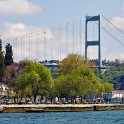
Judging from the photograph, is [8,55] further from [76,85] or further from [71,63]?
[76,85]

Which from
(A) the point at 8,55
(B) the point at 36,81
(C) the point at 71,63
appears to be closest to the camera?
(B) the point at 36,81

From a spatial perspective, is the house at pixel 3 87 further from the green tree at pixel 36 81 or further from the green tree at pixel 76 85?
the green tree at pixel 36 81

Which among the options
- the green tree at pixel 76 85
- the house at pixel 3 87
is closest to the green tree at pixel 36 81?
the green tree at pixel 76 85

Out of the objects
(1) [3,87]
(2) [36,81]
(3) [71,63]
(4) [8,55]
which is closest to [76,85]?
(2) [36,81]

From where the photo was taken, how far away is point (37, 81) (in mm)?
124312

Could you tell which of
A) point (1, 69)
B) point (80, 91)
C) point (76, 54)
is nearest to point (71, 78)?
point (80, 91)

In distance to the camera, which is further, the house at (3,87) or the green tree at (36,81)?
the house at (3,87)

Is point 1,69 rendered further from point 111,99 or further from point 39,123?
point 39,123

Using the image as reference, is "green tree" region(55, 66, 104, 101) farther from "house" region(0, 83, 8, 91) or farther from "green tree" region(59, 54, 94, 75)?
"house" region(0, 83, 8, 91)

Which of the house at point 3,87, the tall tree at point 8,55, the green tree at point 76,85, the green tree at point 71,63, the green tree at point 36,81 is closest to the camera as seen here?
the green tree at point 36,81

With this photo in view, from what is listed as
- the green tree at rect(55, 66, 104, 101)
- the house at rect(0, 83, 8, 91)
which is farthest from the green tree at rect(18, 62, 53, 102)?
the house at rect(0, 83, 8, 91)

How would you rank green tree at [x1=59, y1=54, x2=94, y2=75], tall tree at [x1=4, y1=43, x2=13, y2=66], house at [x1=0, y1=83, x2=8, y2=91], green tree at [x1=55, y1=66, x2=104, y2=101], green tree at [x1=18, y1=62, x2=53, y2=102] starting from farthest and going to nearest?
house at [x1=0, y1=83, x2=8, y2=91] → green tree at [x1=59, y1=54, x2=94, y2=75] → tall tree at [x1=4, y1=43, x2=13, y2=66] → green tree at [x1=55, y1=66, x2=104, y2=101] → green tree at [x1=18, y1=62, x2=53, y2=102]

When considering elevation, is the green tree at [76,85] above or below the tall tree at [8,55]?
below

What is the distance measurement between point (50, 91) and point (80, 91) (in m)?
5.67
